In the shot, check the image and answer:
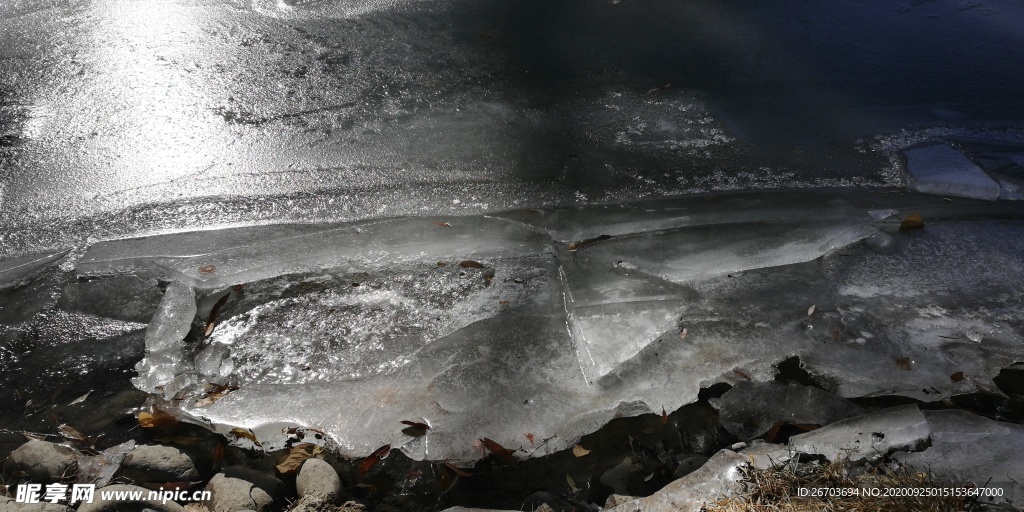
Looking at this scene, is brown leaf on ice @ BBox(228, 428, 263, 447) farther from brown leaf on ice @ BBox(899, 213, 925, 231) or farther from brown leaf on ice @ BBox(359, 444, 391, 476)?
brown leaf on ice @ BBox(899, 213, 925, 231)

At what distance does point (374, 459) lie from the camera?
1895 mm

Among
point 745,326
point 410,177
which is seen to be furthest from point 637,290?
point 410,177

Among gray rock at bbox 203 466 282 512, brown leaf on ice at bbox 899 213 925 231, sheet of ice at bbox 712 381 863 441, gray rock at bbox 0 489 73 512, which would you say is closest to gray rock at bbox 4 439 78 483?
gray rock at bbox 0 489 73 512

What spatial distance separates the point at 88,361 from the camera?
84.8 inches

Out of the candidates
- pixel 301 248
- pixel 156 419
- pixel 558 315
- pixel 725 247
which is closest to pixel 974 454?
pixel 725 247

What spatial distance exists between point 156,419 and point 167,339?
1.05 feet

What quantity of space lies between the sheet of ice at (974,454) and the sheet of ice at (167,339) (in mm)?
2377

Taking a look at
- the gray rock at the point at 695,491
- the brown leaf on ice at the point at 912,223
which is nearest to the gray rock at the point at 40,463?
the gray rock at the point at 695,491

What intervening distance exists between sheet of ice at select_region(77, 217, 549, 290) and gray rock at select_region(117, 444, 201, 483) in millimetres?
709

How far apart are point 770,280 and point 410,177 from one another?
164 centimetres

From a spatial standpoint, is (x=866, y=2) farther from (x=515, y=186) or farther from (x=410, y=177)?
(x=410, y=177)

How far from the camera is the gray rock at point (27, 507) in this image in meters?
1.65

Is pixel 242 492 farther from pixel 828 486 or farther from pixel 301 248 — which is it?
pixel 828 486

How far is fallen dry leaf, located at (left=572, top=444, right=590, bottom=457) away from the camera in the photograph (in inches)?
77.0
